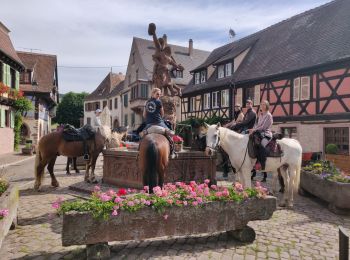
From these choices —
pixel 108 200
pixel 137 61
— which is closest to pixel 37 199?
pixel 108 200

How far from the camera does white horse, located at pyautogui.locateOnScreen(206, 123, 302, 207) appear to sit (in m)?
7.63

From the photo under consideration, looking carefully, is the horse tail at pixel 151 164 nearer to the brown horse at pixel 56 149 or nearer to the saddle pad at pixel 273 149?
the saddle pad at pixel 273 149

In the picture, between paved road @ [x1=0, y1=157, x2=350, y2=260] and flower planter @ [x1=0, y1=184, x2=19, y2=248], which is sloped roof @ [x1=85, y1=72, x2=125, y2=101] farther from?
paved road @ [x1=0, y1=157, x2=350, y2=260]

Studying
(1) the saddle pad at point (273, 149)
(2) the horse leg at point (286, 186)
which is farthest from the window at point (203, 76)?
(1) the saddle pad at point (273, 149)

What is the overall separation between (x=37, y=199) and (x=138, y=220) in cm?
504

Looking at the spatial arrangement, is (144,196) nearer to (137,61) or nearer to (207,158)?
(207,158)

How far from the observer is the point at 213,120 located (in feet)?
87.6

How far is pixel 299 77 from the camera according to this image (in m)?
20.3

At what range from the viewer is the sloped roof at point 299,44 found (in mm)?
19438

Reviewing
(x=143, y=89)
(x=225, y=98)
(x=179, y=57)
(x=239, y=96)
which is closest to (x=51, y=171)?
(x=239, y=96)

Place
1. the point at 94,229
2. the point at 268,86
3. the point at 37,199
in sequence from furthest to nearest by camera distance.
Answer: the point at 268,86 → the point at 37,199 → the point at 94,229

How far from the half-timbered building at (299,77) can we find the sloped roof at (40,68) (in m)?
19.0

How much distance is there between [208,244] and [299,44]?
68.9ft

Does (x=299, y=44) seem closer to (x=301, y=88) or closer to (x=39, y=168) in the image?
(x=301, y=88)
